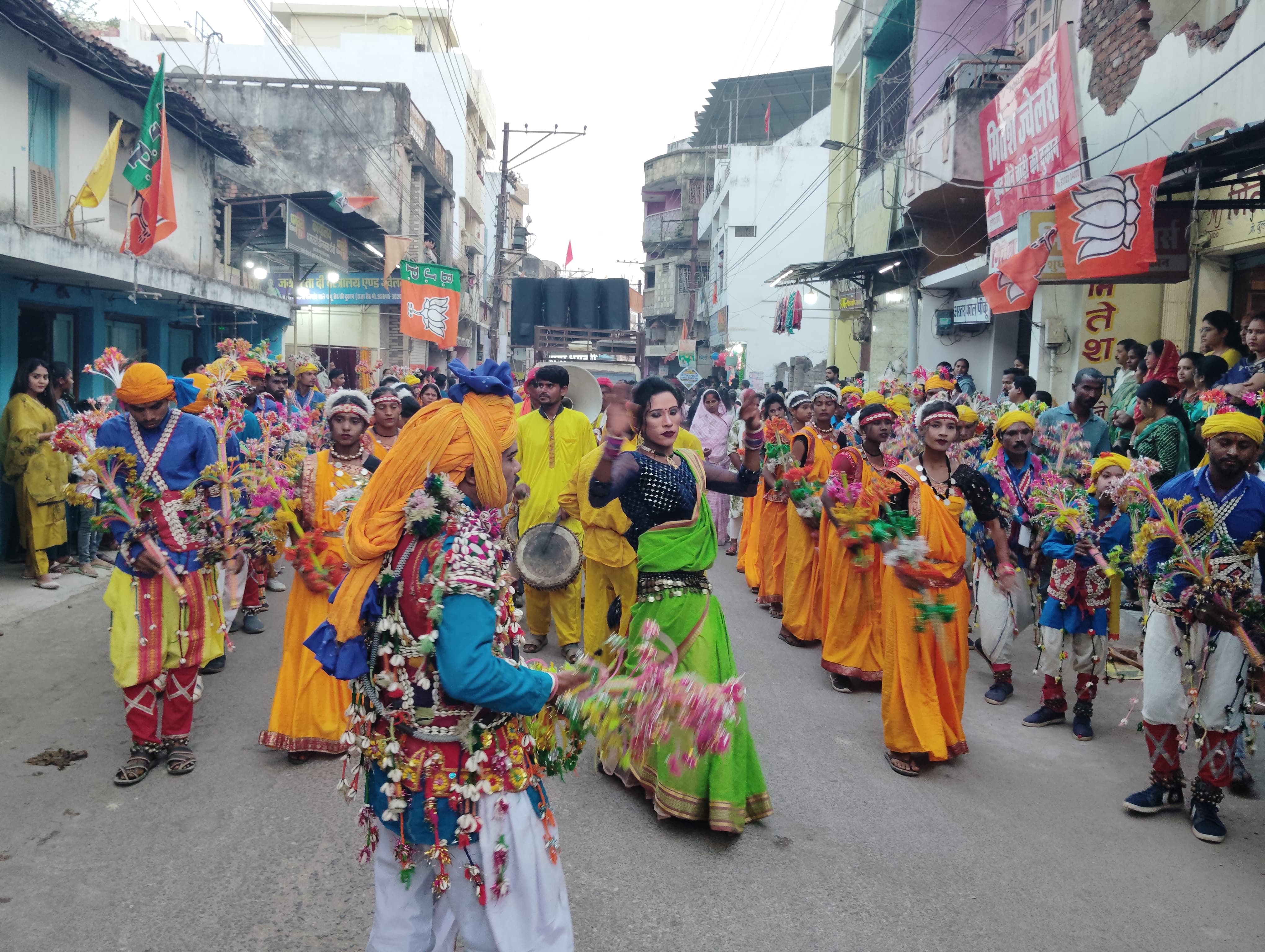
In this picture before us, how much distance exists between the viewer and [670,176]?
188 ft

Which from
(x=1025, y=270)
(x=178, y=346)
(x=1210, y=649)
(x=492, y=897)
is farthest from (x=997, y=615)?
(x=178, y=346)

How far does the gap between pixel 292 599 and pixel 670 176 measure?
183ft

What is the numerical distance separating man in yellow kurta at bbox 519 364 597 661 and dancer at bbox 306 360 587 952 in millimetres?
4369

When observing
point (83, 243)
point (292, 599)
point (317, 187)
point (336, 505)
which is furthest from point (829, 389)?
point (317, 187)

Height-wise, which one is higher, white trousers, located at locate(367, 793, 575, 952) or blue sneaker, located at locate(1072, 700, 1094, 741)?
white trousers, located at locate(367, 793, 575, 952)

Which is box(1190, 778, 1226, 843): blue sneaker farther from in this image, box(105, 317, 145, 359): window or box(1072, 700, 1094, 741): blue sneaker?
box(105, 317, 145, 359): window

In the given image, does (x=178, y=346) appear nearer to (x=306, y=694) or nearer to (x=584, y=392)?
(x=584, y=392)

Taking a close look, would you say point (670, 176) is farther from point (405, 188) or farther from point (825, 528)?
point (825, 528)

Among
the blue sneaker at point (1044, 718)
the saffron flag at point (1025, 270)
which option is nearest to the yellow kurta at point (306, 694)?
the blue sneaker at point (1044, 718)

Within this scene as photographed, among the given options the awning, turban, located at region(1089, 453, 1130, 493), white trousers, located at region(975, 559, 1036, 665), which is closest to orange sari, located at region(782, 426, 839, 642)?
white trousers, located at region(975, 559, 1036, 665)

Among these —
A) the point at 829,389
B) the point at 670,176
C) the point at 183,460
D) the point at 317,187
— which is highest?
the point at 670,176

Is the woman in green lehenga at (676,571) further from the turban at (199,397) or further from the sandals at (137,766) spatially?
the turban at (199,397)

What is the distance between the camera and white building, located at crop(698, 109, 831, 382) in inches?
1609

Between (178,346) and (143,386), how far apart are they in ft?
39.8
